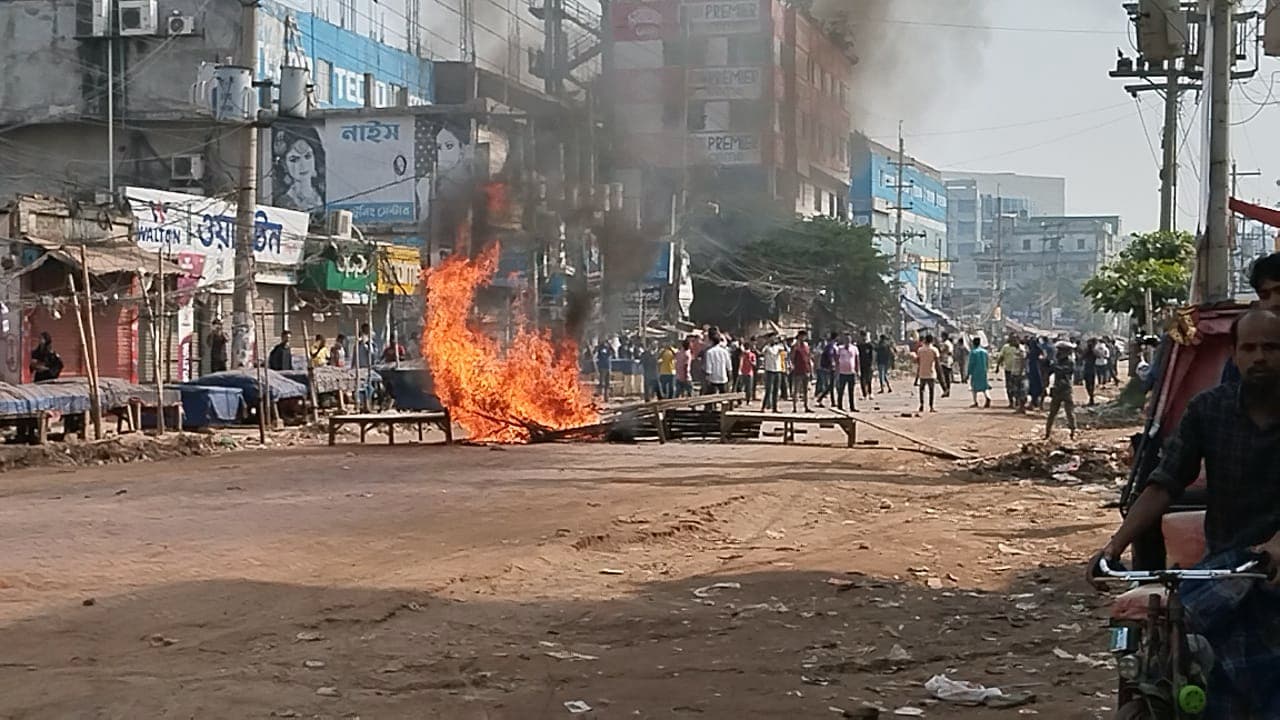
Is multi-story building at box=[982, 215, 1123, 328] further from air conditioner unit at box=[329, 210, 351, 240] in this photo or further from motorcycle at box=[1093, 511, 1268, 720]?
motorcycle at box=[1093, 511, 1268, 720]

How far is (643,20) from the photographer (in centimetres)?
3030

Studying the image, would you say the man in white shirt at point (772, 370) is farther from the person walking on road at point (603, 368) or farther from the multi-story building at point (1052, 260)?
the multi-story building at point (1052, 260)

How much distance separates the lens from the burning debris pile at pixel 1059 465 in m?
16.4

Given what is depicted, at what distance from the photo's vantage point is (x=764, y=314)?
53844 millimetres

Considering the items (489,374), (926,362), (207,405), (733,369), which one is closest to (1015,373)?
(926,362)

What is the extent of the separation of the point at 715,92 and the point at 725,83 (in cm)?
133

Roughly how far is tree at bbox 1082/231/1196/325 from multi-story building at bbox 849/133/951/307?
133ft

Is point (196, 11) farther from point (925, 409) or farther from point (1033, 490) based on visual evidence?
point (1033, 490)

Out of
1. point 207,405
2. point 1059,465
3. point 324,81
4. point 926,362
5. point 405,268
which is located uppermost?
point 324,81

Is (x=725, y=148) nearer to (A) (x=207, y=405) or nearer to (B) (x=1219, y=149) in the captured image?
(A) (x=207, y=405)

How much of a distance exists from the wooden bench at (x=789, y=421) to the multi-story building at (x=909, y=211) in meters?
53.6

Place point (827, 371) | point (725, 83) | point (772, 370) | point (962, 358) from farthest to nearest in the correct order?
point (962, 358) < point (725, 83) < point (827, 371) < point (772, 370)

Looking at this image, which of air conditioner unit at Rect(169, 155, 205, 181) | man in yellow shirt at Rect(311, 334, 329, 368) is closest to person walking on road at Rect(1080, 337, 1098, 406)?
man in yellow shirt at Rect(311, 334, 329, 368)

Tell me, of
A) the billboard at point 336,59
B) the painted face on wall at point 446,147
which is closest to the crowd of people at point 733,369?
the painted face on wall at point 446,147
